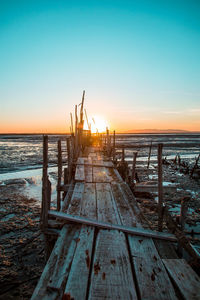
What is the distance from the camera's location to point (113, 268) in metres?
2.06

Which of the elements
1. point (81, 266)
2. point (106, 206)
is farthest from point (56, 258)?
point (106, 206)

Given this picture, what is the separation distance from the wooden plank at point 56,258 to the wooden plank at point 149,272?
0.86 meters

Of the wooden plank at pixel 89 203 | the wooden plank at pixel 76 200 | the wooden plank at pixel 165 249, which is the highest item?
the wooden plank at pixel 76 200

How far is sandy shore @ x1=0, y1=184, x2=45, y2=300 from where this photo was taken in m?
3.63

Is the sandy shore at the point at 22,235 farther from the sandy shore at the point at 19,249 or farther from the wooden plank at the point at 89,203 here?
the wooden plank at the point at 89,203

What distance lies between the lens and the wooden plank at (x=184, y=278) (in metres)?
1.76

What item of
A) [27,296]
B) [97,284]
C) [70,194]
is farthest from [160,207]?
[27,296]

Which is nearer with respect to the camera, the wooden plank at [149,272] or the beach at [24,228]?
the wooden plank at [149,272]

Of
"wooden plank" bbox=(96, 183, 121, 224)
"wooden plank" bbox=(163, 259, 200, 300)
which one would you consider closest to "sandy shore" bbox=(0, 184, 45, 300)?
"wooden plank" bbox=(96, 183, 121, 224)

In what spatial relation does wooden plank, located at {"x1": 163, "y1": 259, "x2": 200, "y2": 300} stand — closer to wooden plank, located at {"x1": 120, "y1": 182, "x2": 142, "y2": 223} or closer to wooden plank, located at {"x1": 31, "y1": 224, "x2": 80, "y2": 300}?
wooden plank, located at {"x1": 120, "y1": 182, "x2": 142, "y2": 223}

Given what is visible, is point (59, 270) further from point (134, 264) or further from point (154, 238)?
point (154, 238)

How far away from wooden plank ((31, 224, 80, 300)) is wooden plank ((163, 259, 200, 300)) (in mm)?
1264

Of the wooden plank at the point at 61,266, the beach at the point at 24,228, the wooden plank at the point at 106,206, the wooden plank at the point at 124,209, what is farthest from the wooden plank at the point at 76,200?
the beach at the point at 24,228

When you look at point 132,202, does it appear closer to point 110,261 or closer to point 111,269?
point 110,261
